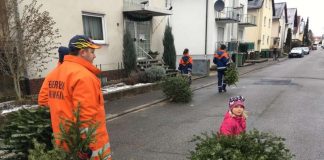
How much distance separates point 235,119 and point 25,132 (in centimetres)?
255

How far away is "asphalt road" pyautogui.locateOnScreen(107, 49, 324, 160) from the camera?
212 inches

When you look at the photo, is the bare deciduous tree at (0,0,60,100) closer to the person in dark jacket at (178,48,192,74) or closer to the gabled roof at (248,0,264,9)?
the person in dark jacket at (178,48,192,74)

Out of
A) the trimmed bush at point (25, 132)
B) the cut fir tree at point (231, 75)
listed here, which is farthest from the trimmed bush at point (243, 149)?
the cut fir tree at point (231, 75)

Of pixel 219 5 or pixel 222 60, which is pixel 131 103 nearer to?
pixel 222 60

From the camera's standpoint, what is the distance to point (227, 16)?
24141 millimetres

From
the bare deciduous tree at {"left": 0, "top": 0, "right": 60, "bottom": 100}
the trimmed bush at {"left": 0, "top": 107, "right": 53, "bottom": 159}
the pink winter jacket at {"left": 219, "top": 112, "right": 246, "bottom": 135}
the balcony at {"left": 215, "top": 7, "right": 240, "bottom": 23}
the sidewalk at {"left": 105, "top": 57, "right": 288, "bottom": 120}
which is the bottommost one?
the sidewalk at {"left": 105, "top": 57, "right": 288, "bottom": 120}

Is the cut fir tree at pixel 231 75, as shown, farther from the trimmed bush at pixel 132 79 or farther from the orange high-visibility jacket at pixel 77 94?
the orange high-visibility jacket at pixel 77 94

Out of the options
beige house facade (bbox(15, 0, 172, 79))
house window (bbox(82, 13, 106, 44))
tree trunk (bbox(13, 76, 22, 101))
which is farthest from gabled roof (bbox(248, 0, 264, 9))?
tree trunk (bbox(13, 76, 22, 101))

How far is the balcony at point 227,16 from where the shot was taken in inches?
912

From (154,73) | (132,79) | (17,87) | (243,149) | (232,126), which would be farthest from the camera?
(154,73)

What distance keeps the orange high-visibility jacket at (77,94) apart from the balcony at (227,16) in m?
21.7

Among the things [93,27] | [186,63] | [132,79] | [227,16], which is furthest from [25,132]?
[227,16]

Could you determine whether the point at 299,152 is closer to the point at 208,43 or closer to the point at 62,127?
the point at 62,127

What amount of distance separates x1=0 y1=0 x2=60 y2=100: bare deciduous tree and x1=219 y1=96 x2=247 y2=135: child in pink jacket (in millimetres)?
6473
